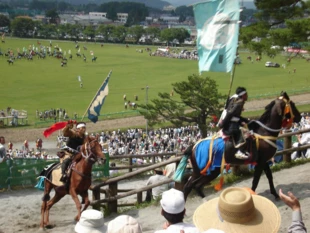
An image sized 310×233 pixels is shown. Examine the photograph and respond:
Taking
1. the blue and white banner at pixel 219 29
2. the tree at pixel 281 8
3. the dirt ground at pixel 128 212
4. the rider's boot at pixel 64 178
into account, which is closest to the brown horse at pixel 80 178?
the rider's boot at pixel 64 178

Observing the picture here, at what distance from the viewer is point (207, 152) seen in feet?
32.1

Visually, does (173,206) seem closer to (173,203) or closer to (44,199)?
(173,203)

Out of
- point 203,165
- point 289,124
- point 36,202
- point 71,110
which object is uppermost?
point 289,124

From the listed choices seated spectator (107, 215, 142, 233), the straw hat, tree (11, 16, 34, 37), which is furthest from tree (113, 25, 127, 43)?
seated spectator (107, 215, 142, 233)

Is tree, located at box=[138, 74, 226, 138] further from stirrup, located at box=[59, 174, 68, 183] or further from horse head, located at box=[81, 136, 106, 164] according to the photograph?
horse head, located at box=[81, 136, 106, 164]

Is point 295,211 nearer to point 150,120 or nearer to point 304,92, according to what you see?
point 150,120

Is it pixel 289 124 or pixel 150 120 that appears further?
pixel 150 120

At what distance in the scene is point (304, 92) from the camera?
4922 centimetres

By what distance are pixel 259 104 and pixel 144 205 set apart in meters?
33.7

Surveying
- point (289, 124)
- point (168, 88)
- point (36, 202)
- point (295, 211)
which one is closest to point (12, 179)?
point (36, 202)

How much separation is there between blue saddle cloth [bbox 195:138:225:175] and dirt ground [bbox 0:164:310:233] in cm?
87

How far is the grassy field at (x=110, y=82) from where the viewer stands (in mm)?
49594

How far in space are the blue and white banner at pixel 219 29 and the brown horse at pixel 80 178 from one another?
10.1 ft

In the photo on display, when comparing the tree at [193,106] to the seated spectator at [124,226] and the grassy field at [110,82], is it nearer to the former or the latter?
the grassy field at [110,82]
